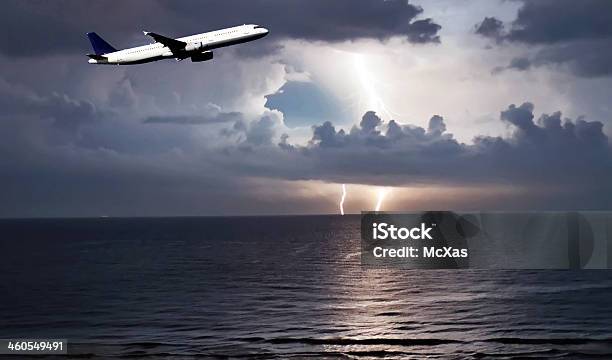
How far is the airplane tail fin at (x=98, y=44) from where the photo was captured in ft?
362

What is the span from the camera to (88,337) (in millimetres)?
96312

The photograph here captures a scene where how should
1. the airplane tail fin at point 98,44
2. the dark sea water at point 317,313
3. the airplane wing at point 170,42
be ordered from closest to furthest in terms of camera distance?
the airplane wing at point 170,42 < the dark sea water at point 317,313 < the airplane tail fin at point 98,44

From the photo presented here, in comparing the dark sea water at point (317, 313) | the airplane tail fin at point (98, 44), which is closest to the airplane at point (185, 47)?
the airplane tail fin at point (98, 44)

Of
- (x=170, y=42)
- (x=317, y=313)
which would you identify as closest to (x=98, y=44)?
(x=170, y=42)

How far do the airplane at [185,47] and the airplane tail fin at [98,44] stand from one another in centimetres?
1782

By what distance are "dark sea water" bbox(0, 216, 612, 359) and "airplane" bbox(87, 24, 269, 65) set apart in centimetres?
4004

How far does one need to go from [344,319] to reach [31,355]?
5109 centimetres

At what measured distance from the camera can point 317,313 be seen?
11225 cm

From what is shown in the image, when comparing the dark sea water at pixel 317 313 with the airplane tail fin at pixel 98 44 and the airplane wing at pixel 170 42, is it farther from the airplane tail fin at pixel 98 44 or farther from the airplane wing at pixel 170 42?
the airplane tail fin at pixel 98 44

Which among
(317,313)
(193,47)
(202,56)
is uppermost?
(193,47)

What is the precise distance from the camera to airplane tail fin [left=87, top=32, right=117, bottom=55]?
11019cm

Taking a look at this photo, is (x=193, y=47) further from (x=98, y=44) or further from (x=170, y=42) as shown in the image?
(x=98, y=44)

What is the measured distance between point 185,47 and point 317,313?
2098 inches

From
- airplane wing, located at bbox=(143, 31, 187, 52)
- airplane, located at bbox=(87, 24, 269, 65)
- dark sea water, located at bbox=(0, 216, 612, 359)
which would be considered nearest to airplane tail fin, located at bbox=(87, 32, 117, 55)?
airplane, located at bbox=(87, 24, 269, 65)
